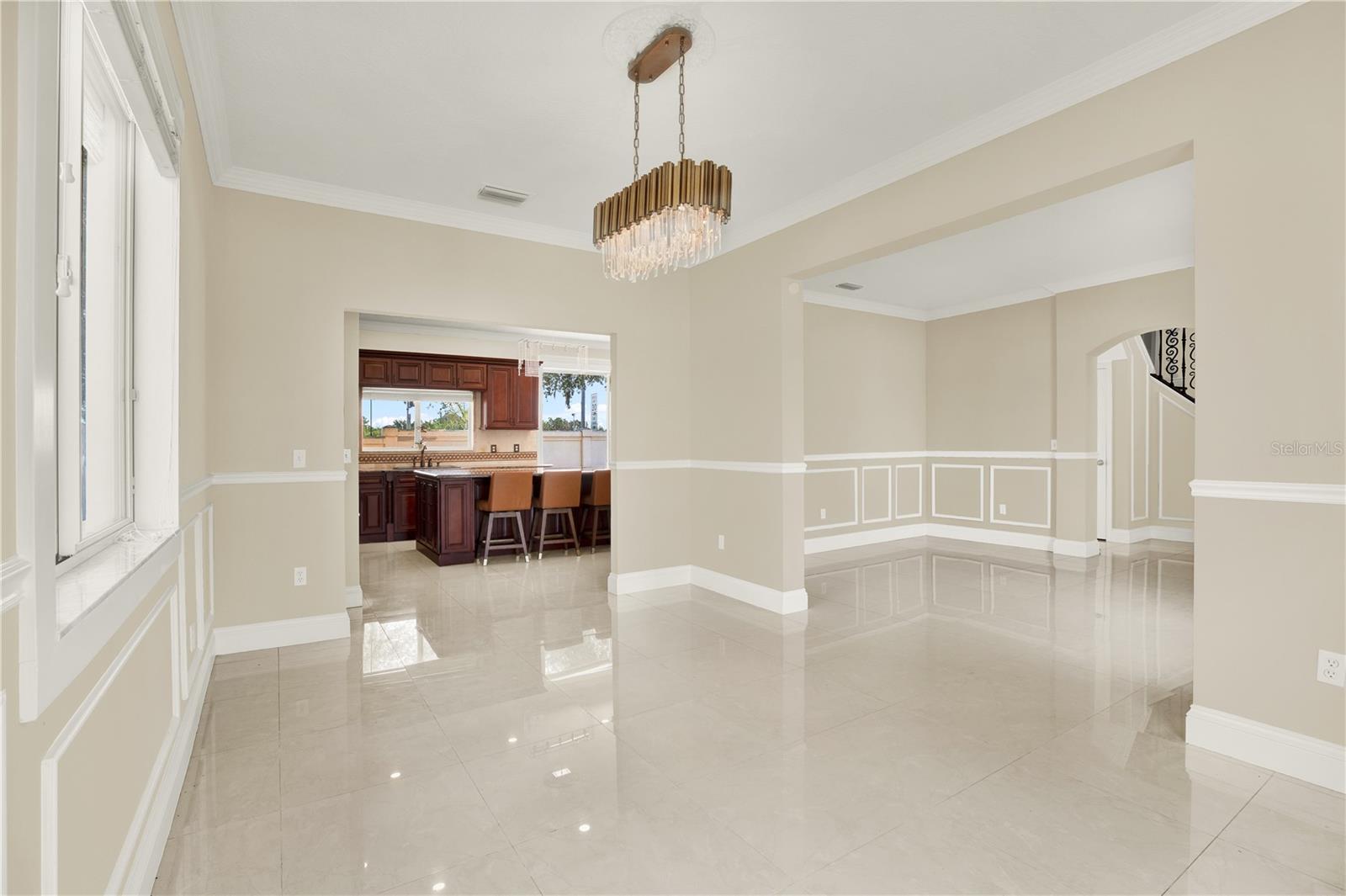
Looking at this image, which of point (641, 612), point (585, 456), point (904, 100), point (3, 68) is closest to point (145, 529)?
point (3, 68)

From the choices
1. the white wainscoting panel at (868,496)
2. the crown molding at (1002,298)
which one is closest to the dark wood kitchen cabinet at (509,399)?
the crown molding at (1002,298)

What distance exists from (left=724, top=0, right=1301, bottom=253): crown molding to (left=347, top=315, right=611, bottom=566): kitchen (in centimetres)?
390

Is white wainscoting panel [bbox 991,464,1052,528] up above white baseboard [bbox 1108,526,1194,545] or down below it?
above

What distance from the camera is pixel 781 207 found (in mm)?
4367

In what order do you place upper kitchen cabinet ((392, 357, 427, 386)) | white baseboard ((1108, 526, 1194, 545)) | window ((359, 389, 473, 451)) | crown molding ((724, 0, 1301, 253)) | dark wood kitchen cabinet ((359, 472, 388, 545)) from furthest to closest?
window ((359, 389, 473, 451)) < upper kitchen cabinet ((392, 357, 427, 386)) < dark wood kitchen cabinet ((359, 472, 388, 545)) < white baseboard ((1108, 526, 1194, 545)) < crown molding ((724, 0, 1301, 253))

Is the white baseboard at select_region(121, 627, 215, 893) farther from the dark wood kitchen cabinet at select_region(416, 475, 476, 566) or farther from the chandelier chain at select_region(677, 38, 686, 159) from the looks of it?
the dark wood kitchen cabinet at select_region(416, 475, 476, 566)

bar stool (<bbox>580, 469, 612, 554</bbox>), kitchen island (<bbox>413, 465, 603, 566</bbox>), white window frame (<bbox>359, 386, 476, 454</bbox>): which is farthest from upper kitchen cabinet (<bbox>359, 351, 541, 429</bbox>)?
bar stool (<bbox>580, 469, 612, 554</bbox>)

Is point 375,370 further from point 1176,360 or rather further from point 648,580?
point 1176,360

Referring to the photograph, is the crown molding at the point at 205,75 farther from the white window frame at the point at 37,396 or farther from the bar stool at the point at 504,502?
the bar stool at the point at 504,502

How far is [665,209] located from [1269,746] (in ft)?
9.71

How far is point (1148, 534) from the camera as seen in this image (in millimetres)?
7496

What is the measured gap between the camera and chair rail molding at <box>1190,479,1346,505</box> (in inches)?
84.8

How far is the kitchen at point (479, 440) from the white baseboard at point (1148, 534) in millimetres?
5739

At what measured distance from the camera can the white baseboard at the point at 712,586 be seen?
4539 millimetres
